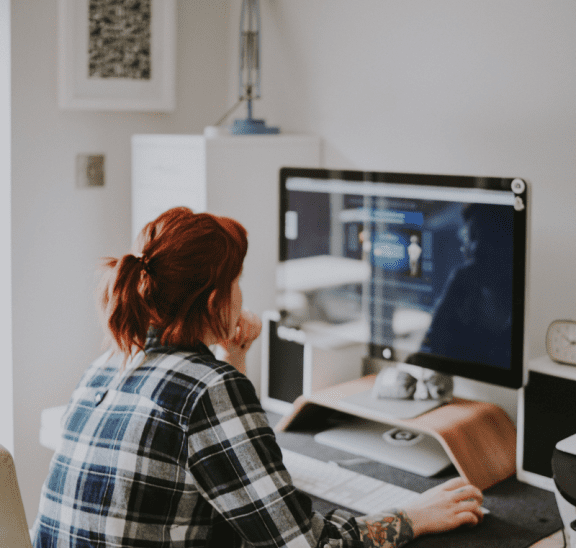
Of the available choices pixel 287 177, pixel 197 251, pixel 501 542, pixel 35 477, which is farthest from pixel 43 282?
pixel 501 542

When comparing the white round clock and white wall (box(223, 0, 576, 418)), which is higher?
white wall (box(223, 0, 576, 418))

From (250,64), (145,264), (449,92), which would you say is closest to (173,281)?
(145,264)

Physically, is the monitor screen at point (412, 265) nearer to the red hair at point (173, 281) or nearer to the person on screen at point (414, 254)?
the person on screen at point (414, 254)

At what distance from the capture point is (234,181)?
220cm

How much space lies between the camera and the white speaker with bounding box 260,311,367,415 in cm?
204

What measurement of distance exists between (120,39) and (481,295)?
1.37m

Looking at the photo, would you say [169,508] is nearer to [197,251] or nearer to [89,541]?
[89,541]

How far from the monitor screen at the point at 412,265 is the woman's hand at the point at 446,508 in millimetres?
255

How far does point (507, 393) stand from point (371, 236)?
51 centimetres

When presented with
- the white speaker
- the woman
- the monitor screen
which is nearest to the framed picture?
the monitor screen

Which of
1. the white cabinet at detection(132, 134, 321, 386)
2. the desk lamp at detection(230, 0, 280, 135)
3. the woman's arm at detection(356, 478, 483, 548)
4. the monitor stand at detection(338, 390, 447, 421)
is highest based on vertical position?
the desk lamp at detection(230, 0, 280, 135)

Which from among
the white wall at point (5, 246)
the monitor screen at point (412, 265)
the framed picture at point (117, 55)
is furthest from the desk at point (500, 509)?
the framed picture at point (117, 55)

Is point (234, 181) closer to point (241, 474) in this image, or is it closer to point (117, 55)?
point (117, 55)

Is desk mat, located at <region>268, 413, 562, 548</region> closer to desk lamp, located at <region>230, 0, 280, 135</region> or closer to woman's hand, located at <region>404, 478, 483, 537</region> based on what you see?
woman's hand, located at <region>404, 478, 483, 537</region>
